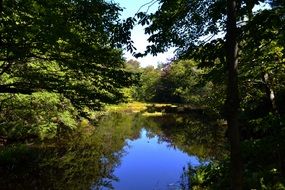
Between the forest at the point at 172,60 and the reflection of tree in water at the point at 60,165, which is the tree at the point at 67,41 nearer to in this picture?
the forest at the point at 172,60

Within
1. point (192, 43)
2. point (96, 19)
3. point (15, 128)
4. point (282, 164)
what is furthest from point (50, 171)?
point (192, 43)

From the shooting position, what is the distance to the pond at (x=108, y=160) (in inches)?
666

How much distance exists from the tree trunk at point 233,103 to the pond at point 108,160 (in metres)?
9.73

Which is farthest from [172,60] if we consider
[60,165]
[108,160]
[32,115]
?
[32,115]

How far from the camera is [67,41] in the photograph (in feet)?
33.7

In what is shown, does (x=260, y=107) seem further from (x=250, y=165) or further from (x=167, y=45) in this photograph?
(x=167, y=45)

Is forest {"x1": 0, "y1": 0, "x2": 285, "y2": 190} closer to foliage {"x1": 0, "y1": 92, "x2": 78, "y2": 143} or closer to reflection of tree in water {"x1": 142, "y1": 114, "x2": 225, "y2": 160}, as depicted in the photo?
foliage {"x1": 0, "y1": 92, "x2": 78, "y2": 143}

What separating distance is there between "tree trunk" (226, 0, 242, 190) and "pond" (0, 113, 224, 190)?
31.9 ft

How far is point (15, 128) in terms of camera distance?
2322 centimetres

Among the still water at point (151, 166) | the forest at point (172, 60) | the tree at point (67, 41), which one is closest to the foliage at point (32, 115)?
the forest at point (172, 60)

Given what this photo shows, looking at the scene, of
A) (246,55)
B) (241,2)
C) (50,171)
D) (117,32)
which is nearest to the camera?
(241,2)

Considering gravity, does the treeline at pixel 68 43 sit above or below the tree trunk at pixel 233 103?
above

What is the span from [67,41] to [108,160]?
13.4m

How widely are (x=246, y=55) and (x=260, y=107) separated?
32.2ft
